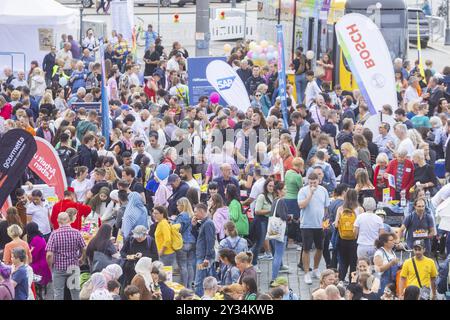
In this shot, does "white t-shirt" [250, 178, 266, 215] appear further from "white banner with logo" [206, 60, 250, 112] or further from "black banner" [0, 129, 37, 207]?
"white banner with logo" [206, 60, 250, 112]

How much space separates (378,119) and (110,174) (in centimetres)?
547

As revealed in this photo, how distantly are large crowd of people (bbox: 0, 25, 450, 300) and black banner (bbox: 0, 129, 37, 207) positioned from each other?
14.3 inches

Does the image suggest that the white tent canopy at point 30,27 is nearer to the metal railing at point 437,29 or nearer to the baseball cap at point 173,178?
the metal railing at point 437,29

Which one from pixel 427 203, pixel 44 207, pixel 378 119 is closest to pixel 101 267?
pixel 44 207

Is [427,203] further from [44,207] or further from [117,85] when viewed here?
[117,85]

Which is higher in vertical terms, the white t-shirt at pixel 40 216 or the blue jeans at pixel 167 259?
the white t-shirt at pixel 40 216

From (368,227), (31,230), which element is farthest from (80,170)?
(368,227)

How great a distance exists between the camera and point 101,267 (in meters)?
12.9

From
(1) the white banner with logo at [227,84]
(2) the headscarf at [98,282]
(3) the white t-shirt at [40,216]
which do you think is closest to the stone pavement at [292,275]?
(3) the white t-shirt at [40,216]

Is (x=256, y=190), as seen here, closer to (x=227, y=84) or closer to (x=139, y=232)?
(x=139, y=232)

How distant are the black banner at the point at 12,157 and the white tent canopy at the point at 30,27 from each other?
1814 centimetres

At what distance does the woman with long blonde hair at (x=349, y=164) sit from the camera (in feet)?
52.5

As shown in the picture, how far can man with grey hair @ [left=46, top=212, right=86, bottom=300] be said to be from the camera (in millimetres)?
13164

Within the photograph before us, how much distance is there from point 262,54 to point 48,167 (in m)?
13.3
